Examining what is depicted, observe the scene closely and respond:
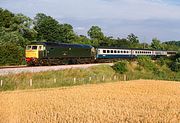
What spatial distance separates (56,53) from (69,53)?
4217 millimetres

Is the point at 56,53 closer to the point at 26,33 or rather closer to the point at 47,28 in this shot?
the point at 26,33

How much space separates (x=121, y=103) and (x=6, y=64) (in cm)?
3694

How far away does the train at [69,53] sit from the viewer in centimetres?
5234

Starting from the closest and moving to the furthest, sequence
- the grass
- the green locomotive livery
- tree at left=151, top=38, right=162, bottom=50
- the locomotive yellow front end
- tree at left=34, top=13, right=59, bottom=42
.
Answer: the grass < the locomotive yellow front end < the green locomotive livery < tree at left=34, top=13, right=59, bottom=42 < tree at left=151, top=38, right=162, bottom=50

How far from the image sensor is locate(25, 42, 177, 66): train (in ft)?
172

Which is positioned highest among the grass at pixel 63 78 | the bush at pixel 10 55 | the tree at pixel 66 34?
the tree at pixel 66 34

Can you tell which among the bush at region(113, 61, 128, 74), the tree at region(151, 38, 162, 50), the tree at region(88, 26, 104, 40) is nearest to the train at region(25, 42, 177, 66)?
the bush at region(113, 61, 128, 74)

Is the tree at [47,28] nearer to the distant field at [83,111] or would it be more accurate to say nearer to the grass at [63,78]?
the grass at [63,78]

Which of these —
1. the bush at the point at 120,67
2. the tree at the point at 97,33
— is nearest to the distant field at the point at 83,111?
the bush at the point at 120,67

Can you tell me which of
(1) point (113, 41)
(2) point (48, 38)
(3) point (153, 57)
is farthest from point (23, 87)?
(1) point (113, 41)

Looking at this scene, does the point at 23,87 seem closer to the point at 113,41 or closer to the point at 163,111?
the point at 163,111

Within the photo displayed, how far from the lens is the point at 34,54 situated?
51688 mm

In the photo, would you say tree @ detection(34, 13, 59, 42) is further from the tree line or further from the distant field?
the distant field

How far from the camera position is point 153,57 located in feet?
300
